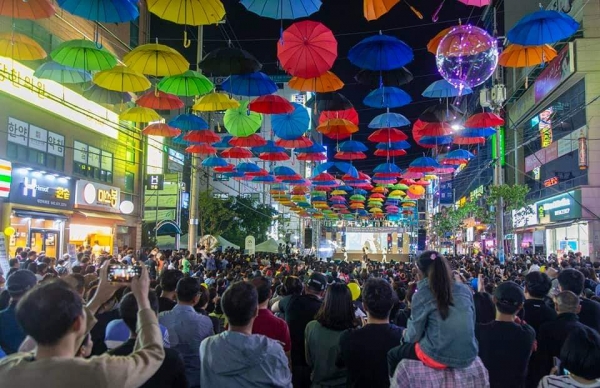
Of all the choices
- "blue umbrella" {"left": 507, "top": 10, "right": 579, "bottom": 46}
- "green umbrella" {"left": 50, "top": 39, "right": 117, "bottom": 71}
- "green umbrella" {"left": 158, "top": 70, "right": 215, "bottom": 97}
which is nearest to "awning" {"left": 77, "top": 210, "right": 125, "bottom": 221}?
"green umbrella" {"left": 158, "top": 70, "right": 215, "bottom": 97}

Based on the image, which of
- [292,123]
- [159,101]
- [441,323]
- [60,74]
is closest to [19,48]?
[60,74]

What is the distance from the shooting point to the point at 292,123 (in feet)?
55.1

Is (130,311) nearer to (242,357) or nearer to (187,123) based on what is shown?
(242,357)

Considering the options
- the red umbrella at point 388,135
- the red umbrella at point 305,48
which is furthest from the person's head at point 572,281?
the red umbrella at point 388,135

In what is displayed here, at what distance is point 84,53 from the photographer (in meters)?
11.3

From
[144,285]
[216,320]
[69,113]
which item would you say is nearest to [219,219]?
[69,113]

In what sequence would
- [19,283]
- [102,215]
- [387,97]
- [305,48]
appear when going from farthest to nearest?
1. [102,215]
2. [387,97]
3. [305,48]
4. [19,283]

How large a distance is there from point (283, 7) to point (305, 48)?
1.41 metres

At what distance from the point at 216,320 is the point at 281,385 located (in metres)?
2.11

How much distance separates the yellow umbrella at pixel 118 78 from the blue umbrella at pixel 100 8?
2.50 m

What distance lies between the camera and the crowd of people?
7.49 feet

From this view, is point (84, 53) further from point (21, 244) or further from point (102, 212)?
point (102, 212)

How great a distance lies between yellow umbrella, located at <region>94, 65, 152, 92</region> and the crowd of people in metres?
7.04

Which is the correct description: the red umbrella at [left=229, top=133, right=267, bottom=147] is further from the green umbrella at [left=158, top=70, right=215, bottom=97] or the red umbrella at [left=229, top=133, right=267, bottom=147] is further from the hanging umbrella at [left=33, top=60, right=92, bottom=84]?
the hanging umbrella at [left=33, top=60, right=92, bottom=84]
